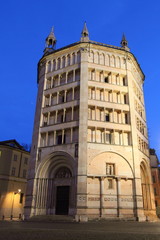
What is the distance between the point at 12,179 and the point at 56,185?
16322mm

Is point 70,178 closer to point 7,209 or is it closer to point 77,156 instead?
point 77,156

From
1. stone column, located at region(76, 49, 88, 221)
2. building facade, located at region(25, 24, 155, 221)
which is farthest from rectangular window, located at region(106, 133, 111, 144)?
stone column, located at region(76, 49, 88, 221)

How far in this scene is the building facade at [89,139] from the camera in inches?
1035

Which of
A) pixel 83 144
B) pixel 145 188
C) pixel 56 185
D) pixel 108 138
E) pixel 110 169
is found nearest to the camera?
pixel 83 144

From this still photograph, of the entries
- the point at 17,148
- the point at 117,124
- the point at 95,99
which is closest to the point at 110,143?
the point at 117,124

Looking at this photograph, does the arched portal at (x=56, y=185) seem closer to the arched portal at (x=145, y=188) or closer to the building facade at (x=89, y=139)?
the building facade at (x=89, y=139)

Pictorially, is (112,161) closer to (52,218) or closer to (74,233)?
(52,218)

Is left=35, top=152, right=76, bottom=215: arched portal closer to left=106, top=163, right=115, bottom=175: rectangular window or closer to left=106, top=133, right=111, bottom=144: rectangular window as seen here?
left=106, top=163, right=115, bottom=175: rectangular window

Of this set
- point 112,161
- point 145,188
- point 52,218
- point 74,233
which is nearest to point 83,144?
point 112,161

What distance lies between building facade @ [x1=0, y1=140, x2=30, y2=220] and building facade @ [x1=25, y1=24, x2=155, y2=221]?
12.8 m

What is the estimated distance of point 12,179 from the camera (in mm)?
41812

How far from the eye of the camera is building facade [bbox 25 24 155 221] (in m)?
26.3

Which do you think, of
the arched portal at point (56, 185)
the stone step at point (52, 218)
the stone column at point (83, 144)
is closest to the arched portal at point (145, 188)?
the stone column at point (83, 144)

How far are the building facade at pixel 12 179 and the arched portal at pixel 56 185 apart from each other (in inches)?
522
